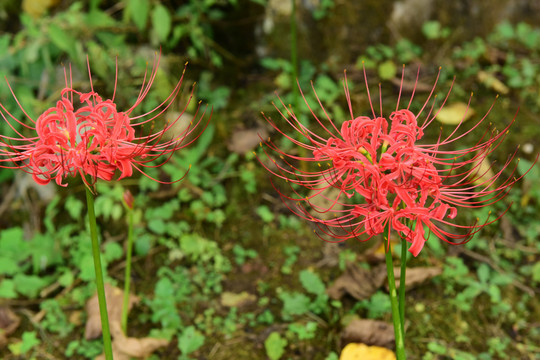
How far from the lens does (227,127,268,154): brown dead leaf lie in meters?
3.52

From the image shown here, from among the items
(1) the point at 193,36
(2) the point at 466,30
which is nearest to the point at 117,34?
(1) the point at 193,36

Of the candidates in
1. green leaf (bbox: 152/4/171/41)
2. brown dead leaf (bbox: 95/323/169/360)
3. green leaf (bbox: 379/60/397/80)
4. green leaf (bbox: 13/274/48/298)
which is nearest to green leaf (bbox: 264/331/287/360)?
brown dead leaf (bbox: 95/323/169/360)

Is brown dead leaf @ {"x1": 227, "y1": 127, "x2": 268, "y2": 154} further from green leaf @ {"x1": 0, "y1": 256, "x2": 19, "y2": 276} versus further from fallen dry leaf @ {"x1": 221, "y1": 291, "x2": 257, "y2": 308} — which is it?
green leaf @ {"x1": 0, "y1": 256, "x2": 19, "y2": 276}

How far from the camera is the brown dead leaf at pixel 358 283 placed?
2.65 metres

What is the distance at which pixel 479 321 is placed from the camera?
2625 millimetres

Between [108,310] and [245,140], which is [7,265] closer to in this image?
[108,310]

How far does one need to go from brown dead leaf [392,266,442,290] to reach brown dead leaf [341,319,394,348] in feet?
1.14

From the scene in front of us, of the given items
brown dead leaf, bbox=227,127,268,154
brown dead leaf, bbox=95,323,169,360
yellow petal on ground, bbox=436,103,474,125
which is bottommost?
brown dead leaf, bbox=95,323,169,360

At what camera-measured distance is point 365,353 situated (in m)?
2.21

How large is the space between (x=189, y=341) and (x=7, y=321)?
1.11 metres

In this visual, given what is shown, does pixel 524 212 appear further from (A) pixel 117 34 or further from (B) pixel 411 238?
(A) pixel 117 34

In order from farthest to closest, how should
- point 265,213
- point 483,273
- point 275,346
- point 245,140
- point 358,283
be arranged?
point 245,140 < point 265,213 < point 483,273 < point 358,283 < point 275,346

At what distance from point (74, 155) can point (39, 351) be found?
5.08ft

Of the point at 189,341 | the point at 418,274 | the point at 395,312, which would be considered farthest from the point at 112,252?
the point at 395,312
